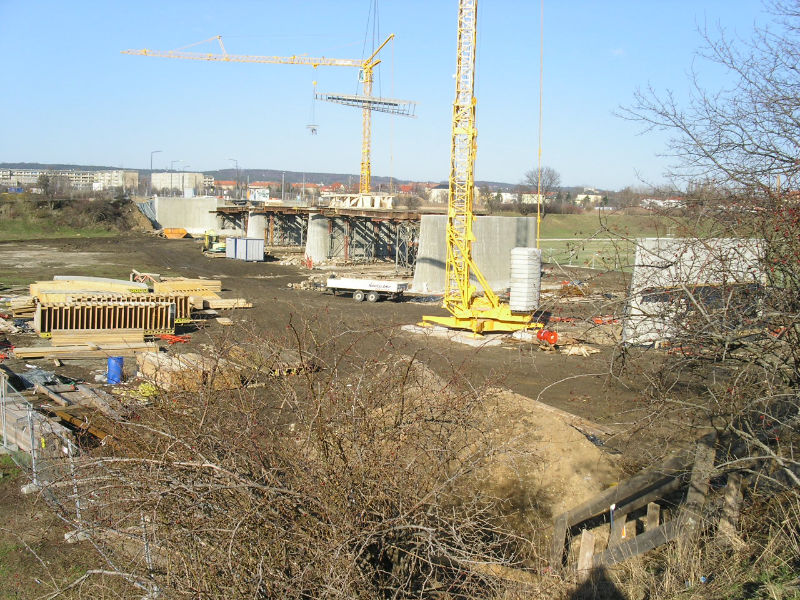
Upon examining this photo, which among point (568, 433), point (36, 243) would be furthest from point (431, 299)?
point (36, 243)

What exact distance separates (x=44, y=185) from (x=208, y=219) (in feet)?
99.5

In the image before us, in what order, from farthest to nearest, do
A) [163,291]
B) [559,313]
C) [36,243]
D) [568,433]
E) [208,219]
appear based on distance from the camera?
1. [208,219]
2. [36,243]
3. [163,291]
4. [568,433]
5. [559,313]

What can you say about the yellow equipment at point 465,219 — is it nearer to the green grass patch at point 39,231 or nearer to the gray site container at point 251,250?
the gray site container at point 251,250

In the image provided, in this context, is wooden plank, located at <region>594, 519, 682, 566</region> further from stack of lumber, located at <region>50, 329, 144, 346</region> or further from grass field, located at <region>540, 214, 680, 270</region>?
stack of lumber, located at <region>50, 329, 144, 346</region>

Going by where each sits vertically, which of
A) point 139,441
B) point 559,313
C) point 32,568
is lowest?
point 32,568

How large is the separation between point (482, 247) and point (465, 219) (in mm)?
11175

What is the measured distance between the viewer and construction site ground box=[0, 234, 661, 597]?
7484 mm

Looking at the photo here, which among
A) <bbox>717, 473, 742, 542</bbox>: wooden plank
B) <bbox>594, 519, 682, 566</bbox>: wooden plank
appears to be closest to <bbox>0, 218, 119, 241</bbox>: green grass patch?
<bbox>594, 519, 682, 566</bbox>: wooden plank

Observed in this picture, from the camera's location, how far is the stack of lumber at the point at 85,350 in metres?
18.9

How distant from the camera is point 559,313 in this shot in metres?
7.09

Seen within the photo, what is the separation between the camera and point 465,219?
2559 cm

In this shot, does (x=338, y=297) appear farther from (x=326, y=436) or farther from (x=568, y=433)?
(x=326, y=436)

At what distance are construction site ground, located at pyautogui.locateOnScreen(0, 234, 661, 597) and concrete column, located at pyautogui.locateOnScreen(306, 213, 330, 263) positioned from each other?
1476mm

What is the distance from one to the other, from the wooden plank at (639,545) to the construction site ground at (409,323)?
3.62 ft
